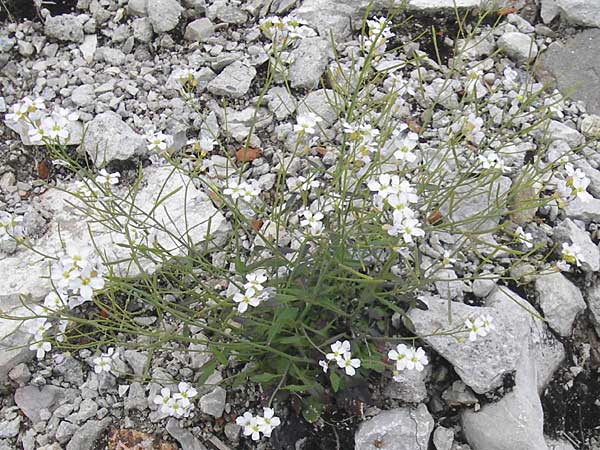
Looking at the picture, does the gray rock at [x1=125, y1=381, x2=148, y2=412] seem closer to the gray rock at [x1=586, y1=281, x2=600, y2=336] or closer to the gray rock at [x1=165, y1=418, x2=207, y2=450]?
the gray rock at [x1=165, y1=418, x2=207, y2=450]

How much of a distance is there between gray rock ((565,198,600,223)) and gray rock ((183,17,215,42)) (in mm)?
2221

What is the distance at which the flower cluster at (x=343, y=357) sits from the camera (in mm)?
2373

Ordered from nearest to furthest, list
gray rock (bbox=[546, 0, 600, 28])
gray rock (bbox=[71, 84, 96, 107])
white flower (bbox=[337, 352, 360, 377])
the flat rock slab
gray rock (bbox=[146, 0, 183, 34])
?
white flower (bbox=[337, 352, 360, 377]) → gray rock (bbox=[71, 84, 96, 107]) → the flat rock slab → gray rock (bbox=[146, 0, 183, 34]) → gray rock (bbox=[546, 0, 600, 28])

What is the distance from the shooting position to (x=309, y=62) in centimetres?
379

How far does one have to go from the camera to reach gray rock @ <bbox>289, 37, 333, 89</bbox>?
148 inches

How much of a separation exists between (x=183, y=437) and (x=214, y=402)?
0.18 metres

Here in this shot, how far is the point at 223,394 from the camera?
9.30ft

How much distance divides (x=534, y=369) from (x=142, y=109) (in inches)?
93.1

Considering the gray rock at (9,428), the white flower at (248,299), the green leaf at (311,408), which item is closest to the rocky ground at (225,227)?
the gray rock at (9,428)

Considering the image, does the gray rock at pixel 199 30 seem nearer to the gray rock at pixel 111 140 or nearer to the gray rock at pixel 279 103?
the gray rock at pixel 279 103

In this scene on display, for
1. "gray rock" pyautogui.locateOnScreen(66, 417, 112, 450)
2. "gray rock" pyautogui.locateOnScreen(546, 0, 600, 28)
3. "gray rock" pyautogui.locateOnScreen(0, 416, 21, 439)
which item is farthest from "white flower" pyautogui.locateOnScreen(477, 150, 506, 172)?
"gray rock" pyautogui.locateOnScreen(0, 416, 21, 439)

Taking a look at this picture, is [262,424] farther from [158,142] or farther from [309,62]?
[309,62]

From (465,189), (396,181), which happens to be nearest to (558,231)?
(465,189)

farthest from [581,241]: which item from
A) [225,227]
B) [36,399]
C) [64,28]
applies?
[64,28]
